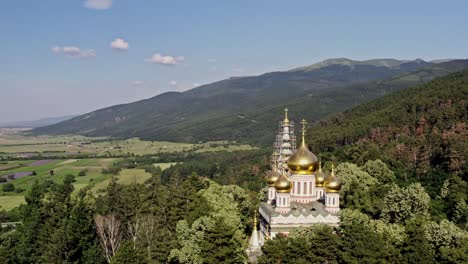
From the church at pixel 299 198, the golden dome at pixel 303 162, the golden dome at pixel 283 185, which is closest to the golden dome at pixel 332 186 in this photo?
the church at pixel 299 198

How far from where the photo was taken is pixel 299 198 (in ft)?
138

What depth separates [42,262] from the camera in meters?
37.8

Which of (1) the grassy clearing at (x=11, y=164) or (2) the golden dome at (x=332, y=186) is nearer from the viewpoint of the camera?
(2) the golden dome at (x=332, y=186)

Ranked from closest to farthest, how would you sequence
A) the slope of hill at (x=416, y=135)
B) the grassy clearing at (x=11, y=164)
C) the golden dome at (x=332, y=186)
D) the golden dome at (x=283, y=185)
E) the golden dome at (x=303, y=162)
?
the golden dome at (x=283, y=185) → the golden dome at (x=332, y=186) → the golden dome at (x=303, y=162) → the slope of hill at (x=416, y=135) → the grassy clearing at (x=11, y=164)

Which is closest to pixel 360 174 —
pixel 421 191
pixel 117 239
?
pixel 421 191

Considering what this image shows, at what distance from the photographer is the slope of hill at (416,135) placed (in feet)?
185

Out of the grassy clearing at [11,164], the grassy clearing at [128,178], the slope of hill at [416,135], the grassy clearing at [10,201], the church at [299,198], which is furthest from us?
the grassy clearing at [11,164]

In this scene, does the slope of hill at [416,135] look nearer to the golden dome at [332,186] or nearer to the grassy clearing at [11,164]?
the golden dome at [332,186]

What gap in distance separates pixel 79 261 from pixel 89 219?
13.0 ft

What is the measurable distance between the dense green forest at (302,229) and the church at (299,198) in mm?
2058

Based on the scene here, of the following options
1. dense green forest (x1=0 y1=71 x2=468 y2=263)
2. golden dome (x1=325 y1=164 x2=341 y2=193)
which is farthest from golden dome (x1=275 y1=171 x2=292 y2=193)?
dense green forest (x1=0 y1=71 x2=468 y2=263)

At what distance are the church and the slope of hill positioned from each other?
64.4 feet

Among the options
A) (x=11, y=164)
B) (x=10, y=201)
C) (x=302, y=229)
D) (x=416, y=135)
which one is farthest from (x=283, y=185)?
(x=11, y=164)

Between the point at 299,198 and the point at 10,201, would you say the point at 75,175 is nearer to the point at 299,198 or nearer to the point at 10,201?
the point at 10,201
